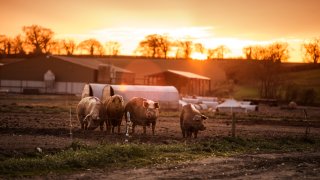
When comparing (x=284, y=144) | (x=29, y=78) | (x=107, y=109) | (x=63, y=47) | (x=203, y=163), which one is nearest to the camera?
(x=203, y=163)

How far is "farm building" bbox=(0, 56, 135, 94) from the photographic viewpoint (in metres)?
82.6

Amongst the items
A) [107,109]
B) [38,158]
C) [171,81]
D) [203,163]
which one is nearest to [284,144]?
[203,163]

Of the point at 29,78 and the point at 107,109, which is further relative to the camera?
the point at 29,78

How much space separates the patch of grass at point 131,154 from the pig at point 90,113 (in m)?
5.81

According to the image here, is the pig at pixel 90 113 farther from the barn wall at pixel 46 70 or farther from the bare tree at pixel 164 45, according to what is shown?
the bare tree at pixel 164 45

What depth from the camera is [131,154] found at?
16078mm

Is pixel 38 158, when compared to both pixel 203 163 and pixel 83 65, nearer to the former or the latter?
pixel 203 163

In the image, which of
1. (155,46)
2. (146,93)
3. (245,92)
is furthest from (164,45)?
(146,93)

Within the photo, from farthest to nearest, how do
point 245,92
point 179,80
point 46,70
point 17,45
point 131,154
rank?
point 17,45 < point 245,92 < point 46,70 < point 179,80 < point 131,154

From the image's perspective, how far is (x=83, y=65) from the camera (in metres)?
83.7

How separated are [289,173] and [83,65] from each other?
71.9 meters

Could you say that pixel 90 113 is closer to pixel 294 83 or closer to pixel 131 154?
pixel 131 154

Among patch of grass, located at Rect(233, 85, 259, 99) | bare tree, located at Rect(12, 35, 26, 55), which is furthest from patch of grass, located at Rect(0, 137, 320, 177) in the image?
bare tree, located at Rect(12, 35, 26, 55)

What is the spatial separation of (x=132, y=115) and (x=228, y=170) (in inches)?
409
